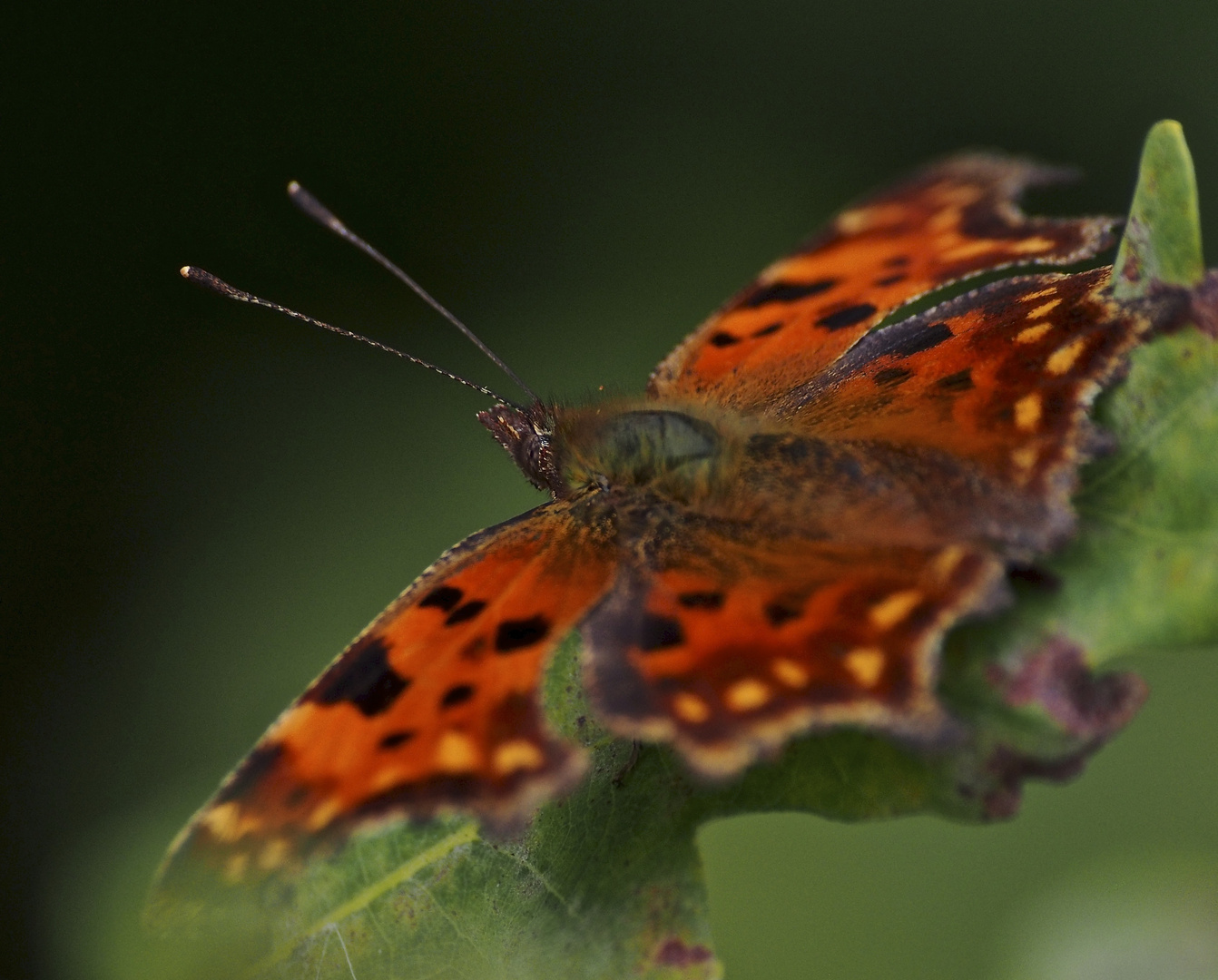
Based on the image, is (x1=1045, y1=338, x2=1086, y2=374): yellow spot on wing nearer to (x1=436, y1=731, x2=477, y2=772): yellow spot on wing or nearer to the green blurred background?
(x1=436, y1=731, x2=477, y2=772): yellow spot on wing

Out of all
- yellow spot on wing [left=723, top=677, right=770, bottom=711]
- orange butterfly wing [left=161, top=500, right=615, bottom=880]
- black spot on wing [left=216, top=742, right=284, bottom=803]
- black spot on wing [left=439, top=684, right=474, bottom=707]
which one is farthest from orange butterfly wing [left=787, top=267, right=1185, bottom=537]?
black spot on wing [left=216, top=742, right=284, bottom=803]

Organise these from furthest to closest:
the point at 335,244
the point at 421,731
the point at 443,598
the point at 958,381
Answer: the point at 335,244, the point at 958,381, the point at 443,598, the point at 421,731

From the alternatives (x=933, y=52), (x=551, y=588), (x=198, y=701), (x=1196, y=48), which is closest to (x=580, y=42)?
(x=933, y=52)

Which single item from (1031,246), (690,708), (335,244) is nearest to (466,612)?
(690,708)

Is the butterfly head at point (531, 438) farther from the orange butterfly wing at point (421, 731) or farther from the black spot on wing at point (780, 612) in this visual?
the black spot on wing at point (780, 612)

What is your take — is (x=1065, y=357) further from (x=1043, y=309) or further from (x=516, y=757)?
(x=516, y=757)

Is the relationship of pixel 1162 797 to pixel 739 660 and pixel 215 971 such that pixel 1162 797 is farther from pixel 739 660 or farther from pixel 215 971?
pixel 215 971
